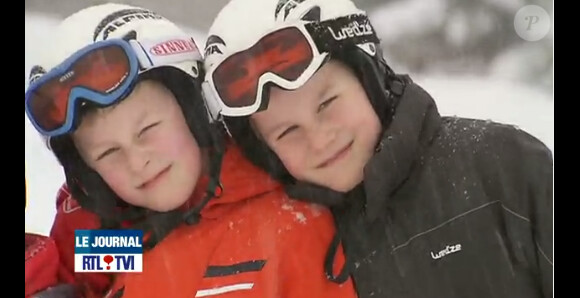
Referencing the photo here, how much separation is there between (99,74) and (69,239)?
10.3 inches

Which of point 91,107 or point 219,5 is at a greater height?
point 219,5

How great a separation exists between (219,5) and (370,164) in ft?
1.08

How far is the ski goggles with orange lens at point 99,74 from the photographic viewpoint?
1223 mm

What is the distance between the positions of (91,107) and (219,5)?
0.24m

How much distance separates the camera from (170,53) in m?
1.24

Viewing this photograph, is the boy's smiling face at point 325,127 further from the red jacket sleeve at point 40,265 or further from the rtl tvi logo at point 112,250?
the red jacket sleeve at point 40,265

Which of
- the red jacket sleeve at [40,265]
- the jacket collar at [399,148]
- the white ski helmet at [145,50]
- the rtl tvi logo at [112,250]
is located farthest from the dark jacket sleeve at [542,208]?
the red jacket sleeve at [40,265]

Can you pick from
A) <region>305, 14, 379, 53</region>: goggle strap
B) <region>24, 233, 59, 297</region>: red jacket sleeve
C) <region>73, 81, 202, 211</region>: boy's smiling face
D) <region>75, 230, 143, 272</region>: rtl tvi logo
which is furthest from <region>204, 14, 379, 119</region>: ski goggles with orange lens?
<region>24, 233, 59, 297</region>: red jacket sleeve

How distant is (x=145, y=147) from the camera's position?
48.9 inches

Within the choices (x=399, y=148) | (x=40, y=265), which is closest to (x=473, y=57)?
(x=399, y=148)

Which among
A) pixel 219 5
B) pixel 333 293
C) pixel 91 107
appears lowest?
pixel 333 293

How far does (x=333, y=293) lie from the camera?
1234mm
